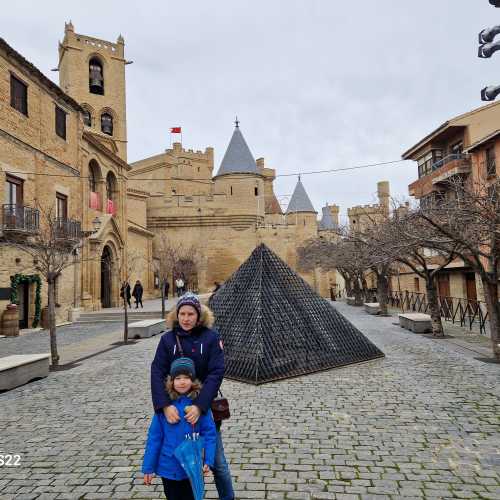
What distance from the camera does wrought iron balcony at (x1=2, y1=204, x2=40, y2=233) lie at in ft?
48.0

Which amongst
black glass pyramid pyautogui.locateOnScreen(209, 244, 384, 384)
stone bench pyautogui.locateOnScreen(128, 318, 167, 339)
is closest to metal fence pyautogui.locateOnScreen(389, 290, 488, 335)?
black glass pyramid pyautogui.locateOnScreen(209, 244, 384, 384)

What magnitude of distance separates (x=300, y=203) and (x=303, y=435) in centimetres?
4041

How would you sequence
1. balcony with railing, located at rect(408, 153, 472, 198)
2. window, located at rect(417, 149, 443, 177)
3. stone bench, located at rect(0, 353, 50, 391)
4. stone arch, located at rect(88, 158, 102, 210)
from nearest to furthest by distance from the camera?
stone bench, located at rect(0, 353, 50, 391) → balcony with railing, located at rect(408, 153, 472, 198) → stone arch, located at rect(88, 158, 102, 210) → window, located at rect(417, 149, 443, 177)

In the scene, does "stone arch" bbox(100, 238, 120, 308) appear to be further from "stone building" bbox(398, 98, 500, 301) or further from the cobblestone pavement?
"stone building" bbox(398, 98, 500, 301)

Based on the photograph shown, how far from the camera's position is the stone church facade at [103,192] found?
1594 cm

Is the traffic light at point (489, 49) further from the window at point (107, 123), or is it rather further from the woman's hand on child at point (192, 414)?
the window at point (107, 123)

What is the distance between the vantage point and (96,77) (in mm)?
31453

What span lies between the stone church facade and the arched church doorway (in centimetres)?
6

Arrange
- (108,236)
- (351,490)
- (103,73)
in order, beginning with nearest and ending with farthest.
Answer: (351,490)
(108,236)
(103,73)

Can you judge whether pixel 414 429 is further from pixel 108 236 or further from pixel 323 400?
pixel 108 236

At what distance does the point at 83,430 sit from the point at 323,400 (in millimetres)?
3339

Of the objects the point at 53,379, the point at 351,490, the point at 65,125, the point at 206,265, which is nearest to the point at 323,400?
the point at 351,490

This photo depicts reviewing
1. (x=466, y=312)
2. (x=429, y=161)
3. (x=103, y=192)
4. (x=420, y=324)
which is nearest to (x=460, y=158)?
(x=429, y=161)

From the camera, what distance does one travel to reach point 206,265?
122ft
